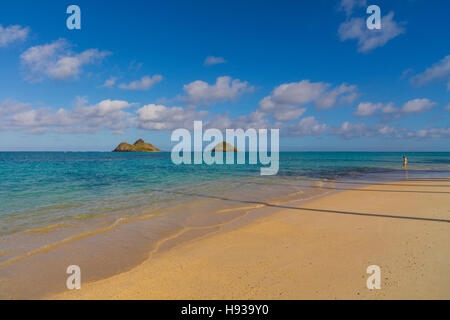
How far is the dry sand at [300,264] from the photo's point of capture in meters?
3.92

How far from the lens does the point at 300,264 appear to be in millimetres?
4883

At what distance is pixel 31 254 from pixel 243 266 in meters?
5.44

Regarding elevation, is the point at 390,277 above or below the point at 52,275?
above

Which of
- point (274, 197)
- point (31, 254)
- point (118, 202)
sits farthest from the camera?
point (274, 197)

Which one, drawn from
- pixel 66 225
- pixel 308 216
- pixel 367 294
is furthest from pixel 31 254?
pixel 308 216

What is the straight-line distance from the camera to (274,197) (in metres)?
13.8

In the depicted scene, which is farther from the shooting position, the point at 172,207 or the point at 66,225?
the point at 172,207

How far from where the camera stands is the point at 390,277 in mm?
4230

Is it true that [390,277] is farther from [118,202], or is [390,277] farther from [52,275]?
[118,202]

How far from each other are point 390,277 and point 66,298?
586 cm

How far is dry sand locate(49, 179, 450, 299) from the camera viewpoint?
3924mm

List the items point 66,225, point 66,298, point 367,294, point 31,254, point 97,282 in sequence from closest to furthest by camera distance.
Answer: point 367,294, point 66,298, point 97,282, point 31,254, point 66,225

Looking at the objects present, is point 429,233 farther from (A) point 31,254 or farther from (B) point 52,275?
(A) point 31,254
